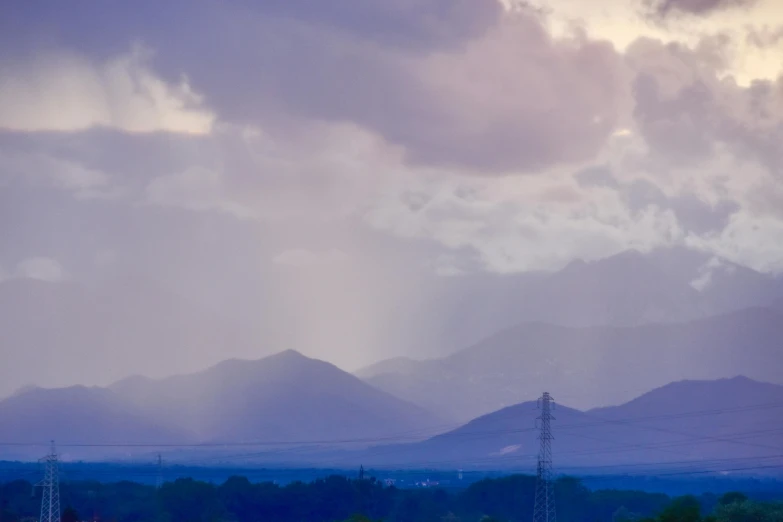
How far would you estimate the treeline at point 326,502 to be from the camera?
123m

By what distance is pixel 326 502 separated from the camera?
133000 millimetres

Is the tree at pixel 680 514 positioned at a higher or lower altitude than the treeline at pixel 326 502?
higher

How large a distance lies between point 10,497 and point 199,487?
24211 millimetres

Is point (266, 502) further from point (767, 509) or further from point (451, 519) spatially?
point (767, 509)

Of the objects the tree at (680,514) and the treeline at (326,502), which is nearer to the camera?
the tree at (680,514)

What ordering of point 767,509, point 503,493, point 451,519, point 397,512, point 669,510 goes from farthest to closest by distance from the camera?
point 503,493, point 397,512, point 451,519, point 767,509, point 669,510

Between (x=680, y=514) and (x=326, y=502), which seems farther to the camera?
(x=326, y=502)

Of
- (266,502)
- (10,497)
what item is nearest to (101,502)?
(10,497)

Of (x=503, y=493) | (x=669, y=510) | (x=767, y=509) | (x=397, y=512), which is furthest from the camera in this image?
(x=503, y=493)

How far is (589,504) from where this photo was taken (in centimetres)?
13562

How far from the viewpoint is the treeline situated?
12323 cm

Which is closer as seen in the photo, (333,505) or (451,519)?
(451,519)

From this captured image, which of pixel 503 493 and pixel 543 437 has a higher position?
pixel 543 437

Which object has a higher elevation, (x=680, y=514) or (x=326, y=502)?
(x=680, y=514)
